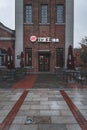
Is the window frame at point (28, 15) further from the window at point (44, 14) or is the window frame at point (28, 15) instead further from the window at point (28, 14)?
the window at point (44, 14)

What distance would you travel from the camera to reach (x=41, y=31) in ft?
131

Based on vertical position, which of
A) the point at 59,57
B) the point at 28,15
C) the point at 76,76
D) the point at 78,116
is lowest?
the point at 78,116

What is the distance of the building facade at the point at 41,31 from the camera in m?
39.5

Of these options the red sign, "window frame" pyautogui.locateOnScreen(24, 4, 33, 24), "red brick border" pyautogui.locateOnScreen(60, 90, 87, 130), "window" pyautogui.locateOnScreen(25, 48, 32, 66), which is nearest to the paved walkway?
"red brick border" pyautogui.locateOnScreen(60, 90, 87, 130)

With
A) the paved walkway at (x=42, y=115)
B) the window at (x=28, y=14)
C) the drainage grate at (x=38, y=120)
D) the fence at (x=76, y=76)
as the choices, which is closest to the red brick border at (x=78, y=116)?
the paved walkway at (x=42, y=115)

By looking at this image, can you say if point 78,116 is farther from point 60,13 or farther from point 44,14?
point 44,14

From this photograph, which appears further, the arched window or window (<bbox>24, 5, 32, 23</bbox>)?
window (<bbox>24, 5, 32, 23</bbox>)

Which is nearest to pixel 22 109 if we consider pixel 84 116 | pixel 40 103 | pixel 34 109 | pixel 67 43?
pixel 34 109

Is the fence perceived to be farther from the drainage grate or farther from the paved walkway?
the drainage grate

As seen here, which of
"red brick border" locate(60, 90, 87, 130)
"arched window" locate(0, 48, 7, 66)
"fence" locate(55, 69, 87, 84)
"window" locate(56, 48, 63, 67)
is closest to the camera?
"red brick border" locate(60, 90, 87, 130)

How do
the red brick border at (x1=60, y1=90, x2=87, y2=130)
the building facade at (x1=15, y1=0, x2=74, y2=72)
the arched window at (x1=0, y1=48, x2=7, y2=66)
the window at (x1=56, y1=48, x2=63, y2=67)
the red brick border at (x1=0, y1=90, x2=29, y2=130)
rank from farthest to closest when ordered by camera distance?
the window at (x1=56, y1=48, x2=63, y2=67)
the arched window at (x1=0, y1=48, x2=7, y2=66)
the building facade at (x1=15, y1=0, x2=74, y2=72)
the red brick border at (x1=60, y1=90, x2=87, y2=130)
the red brick border at (x1=0, y1=90, x2=29, y2=130)

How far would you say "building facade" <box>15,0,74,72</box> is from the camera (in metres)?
39.5

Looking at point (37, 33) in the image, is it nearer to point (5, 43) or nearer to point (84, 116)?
point (5, 43)

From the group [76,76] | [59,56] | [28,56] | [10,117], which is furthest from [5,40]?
[10,117]
